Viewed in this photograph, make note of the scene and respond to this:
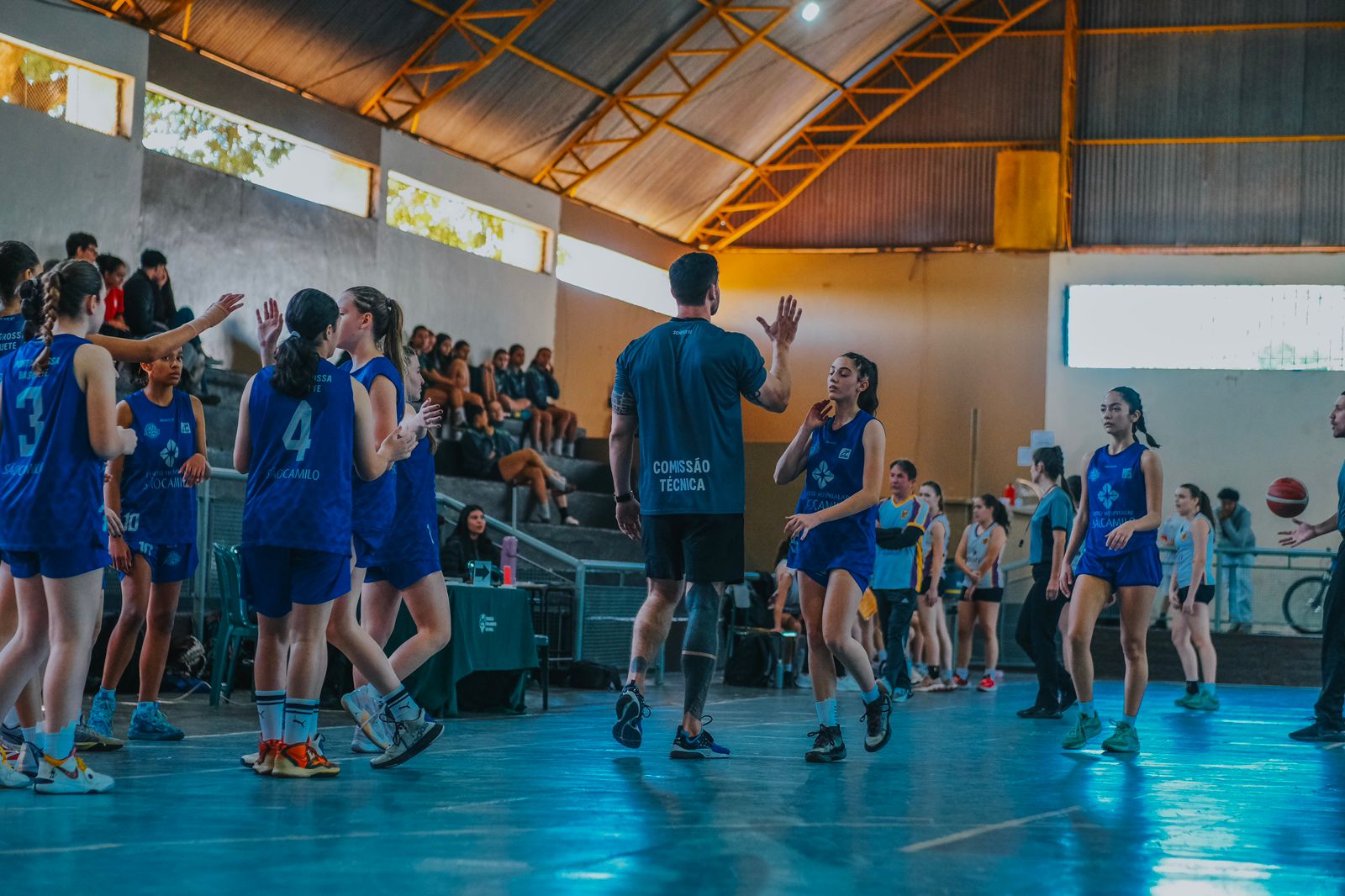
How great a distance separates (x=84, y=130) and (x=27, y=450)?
38.3ft

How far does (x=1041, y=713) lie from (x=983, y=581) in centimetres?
348

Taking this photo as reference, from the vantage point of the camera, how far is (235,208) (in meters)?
17.4

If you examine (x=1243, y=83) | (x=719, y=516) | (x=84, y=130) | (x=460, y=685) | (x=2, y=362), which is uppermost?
(x=1243, y=83)

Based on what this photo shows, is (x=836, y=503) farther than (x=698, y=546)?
Yes

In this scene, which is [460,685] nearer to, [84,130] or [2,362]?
[2,362]

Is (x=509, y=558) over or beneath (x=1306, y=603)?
over

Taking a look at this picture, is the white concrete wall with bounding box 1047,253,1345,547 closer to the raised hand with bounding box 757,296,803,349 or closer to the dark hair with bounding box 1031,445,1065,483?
the dark hair with bounding box 1031,445,1065,483

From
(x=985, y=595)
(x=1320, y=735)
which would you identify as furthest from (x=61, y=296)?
(x=985, y=595)

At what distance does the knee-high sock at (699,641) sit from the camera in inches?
237

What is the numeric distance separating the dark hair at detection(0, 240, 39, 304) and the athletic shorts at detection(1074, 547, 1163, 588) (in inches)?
188

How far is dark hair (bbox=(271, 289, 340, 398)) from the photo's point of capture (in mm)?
5199

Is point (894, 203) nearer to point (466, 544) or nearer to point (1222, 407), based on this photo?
point (1222, 407)

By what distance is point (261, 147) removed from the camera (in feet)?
58.6

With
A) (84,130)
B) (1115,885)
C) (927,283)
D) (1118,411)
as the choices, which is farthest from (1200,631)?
(927,283)
